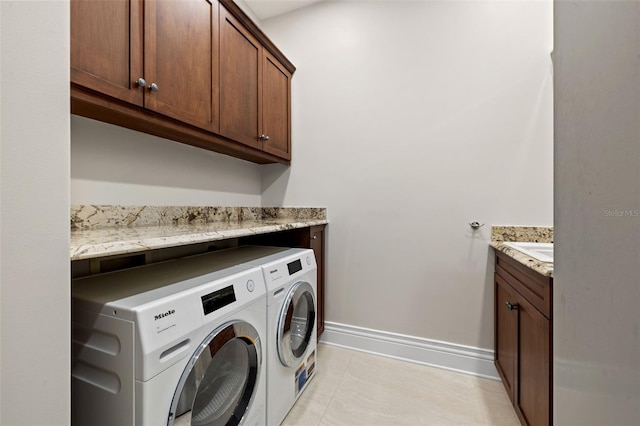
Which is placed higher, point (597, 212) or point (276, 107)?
point (276, 107)

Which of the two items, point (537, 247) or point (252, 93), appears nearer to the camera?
point (537, 247)

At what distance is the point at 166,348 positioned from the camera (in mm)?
724

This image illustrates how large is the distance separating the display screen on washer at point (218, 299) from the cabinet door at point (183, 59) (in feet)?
2.74

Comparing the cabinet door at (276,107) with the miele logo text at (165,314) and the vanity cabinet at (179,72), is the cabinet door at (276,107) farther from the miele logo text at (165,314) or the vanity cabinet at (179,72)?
the miele logo text at (165,314)

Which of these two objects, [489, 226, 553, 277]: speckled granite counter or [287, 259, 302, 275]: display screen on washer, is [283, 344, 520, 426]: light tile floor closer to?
[287, 259, 302, 275]: display screen on washer

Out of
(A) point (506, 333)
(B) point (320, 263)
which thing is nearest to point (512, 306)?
(A) point (506, 333)

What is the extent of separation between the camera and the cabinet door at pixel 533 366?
980 millimetres

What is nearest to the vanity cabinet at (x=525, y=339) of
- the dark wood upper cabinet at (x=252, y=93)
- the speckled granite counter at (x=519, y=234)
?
the speckled granite counter at (x=519, y=234)

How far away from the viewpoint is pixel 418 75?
1.89m

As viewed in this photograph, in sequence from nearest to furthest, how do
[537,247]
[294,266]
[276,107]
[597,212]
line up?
[597,212]
[294,266]
[537,247]
[276,107]

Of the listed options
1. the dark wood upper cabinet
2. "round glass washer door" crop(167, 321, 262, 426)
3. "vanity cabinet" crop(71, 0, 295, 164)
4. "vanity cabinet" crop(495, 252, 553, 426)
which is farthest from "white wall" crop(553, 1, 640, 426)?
the dark wood upper cabinet

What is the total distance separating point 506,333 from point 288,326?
3.95ft

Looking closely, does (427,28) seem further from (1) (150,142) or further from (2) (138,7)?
(1) (150,142)

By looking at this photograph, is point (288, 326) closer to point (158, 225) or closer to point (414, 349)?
point (158, 225)
